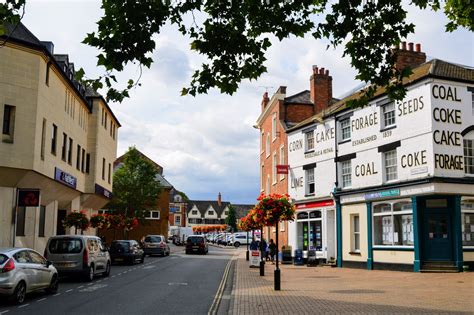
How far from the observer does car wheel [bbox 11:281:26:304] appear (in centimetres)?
1346

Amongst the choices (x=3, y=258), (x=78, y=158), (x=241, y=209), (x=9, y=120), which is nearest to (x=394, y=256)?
(x=3, y=258)

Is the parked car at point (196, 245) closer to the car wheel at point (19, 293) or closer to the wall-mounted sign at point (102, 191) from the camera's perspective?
the wall-mounted sign at point (102, 191)

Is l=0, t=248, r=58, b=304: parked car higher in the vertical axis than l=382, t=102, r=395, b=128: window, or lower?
lower

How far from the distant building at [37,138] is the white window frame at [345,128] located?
48.1 feet

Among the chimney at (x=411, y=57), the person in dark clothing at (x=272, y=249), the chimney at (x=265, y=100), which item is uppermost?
the chimney at (x=265, y=100)

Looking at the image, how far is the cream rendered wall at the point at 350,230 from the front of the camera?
2711 cm

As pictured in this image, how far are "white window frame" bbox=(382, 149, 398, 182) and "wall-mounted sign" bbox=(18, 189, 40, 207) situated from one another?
1667 cm

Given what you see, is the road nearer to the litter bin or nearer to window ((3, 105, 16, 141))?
window ((3, 105, 16, 141))

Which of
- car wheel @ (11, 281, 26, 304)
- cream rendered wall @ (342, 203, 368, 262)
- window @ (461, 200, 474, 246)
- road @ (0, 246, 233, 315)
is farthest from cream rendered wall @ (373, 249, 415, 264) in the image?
car wheel @ (11, 281, 26, 304)

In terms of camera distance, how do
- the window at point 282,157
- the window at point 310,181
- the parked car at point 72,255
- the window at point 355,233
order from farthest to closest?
the window at point 282,157 → the window at point 310,181 → the window at point 355,233 → the parked car at point 72,255

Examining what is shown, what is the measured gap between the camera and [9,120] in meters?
23.4

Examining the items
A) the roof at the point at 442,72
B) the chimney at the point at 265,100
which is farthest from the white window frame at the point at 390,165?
the chimney at the point at 265,100

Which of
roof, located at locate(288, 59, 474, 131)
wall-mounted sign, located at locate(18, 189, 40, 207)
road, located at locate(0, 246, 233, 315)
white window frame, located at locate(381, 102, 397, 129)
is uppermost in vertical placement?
roof, located at locate(288, 59, 474, 131)

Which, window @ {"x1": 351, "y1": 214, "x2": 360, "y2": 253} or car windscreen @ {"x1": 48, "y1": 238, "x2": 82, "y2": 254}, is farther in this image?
window @ {"x1": 351, "y1": 214, "x2": 360, "y2": 253}
